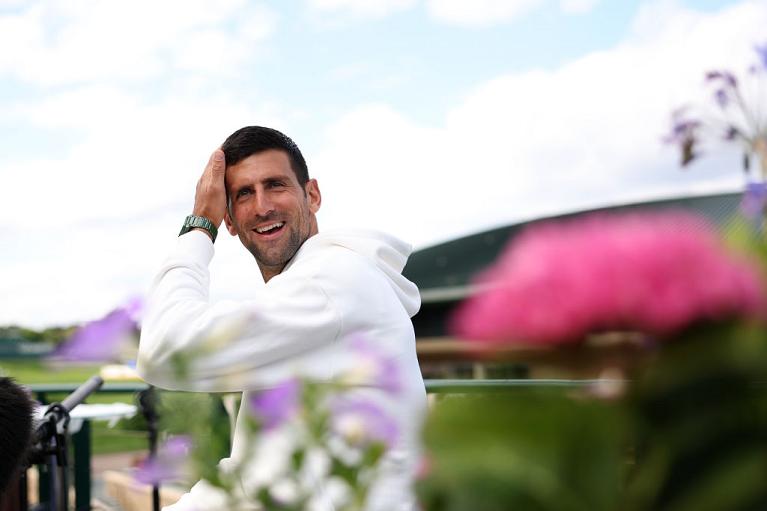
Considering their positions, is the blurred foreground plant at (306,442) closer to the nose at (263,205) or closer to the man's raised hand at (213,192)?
the man's raised hand at (213,192)

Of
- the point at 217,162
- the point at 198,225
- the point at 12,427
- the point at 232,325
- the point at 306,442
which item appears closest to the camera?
the point at 306,442

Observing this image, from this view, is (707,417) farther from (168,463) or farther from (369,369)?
(168,463)

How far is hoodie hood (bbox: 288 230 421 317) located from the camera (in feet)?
6.13

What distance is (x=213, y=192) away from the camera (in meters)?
1.95

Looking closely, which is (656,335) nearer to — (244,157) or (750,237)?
(750,237)

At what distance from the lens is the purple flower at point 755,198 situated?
0.63 metres

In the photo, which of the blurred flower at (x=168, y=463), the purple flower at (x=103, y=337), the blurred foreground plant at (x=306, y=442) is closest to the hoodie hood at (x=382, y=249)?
the purple flower at (x=103, y=337)

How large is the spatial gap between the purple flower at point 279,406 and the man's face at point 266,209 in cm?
172

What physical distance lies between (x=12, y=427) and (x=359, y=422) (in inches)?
66.3

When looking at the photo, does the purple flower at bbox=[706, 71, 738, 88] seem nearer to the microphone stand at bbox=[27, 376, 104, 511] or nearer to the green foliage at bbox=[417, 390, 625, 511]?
the green foliage at bbox=[417, 390, 625, 511]

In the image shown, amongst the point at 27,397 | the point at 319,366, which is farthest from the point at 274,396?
the point at 27,397

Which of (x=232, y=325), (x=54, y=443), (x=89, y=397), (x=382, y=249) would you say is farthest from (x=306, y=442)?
(x=89, y=397)

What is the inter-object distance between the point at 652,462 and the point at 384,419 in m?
0.16

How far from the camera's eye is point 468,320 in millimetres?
398
